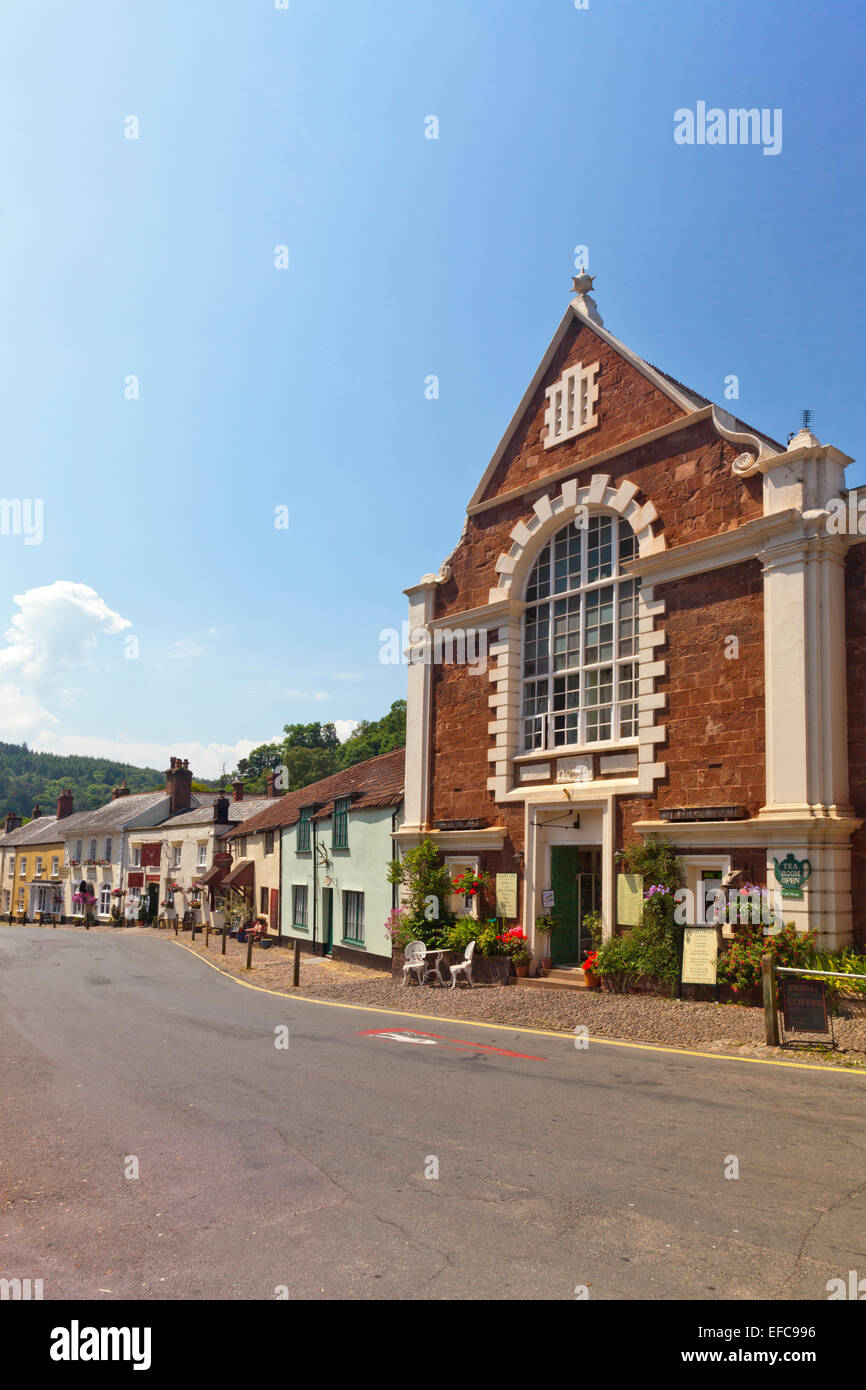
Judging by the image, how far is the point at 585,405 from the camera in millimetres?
20562

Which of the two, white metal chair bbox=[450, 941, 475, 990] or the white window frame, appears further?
the white window frame

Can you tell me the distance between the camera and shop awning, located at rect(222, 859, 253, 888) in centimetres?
4088

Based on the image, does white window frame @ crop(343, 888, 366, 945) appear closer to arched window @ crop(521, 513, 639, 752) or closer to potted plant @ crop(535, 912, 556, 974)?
potted plant @ crop(535, 912, 556, 974)

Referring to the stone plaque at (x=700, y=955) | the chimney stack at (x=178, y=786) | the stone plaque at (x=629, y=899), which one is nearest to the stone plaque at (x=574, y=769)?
the stone plaque at (x=629, y=899)

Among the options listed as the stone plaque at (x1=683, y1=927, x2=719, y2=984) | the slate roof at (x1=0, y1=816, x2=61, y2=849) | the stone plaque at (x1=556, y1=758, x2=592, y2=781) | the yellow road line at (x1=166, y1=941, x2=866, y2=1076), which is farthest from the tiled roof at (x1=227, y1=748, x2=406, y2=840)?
the slate roof at (x1=0, y1=816, x2=61, y2=849)

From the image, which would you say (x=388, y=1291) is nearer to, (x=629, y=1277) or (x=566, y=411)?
(x=629, y=1277)

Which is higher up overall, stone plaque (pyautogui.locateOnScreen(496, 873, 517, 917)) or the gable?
the gable

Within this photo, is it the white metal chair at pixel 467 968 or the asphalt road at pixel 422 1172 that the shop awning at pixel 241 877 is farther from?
the asphalt road at pixel 422 1172

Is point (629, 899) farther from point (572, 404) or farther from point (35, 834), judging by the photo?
point (35, 834)

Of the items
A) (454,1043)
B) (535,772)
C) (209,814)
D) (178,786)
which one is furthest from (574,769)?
(178,786)

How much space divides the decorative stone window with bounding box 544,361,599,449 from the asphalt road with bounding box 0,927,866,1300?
1343 cm

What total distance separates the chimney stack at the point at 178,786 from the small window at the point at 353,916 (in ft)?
97.2

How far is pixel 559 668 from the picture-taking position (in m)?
20.5

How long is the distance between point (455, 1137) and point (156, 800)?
177 feet
